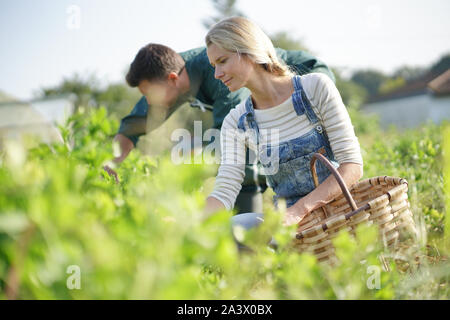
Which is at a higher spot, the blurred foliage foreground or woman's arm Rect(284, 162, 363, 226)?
woman's arm Rect(284, 162, 363, 226)

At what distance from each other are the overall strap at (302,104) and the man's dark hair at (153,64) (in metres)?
1.20

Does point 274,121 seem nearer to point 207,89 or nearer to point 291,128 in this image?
point 291,128

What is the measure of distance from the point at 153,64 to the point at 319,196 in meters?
1.62

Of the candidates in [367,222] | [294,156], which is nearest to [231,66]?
[294,156]

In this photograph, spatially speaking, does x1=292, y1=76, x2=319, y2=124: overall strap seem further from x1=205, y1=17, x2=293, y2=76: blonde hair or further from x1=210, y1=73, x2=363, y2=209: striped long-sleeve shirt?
x1=205, y1=17, x2=293, y2=76: blonde hair

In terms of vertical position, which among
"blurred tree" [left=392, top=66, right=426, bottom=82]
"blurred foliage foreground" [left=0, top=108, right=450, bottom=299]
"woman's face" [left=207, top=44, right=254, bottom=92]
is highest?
"blurred tree" [left=392, top=66, right=426, bottom=82]

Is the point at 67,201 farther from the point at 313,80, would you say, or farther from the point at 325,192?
the point at 313,80

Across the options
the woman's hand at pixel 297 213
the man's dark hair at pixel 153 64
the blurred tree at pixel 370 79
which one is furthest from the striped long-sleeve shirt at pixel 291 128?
the blurred tree at pixel 370 79

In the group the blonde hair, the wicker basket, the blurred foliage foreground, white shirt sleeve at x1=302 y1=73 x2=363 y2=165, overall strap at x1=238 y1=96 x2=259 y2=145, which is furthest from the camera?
overall strap at x1=238 y1=96 x2=259 y2=145

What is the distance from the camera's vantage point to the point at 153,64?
106 inches

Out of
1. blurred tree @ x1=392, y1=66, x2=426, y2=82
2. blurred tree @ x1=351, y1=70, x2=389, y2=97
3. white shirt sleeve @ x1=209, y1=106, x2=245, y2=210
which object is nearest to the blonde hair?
white shirt sleeve @ x1=209, y1=106, x2=245, y2=210

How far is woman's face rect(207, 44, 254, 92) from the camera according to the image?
1.81 m

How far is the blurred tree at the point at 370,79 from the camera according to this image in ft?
188

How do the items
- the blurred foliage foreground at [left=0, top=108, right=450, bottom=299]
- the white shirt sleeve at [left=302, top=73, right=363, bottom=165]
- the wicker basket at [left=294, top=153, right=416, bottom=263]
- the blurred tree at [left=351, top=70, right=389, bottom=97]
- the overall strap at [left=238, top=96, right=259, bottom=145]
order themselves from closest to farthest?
the blurred foliage foreground at [left=0, top=108, right=450, bottom=299] → the wicker basket at [left=294, top=153, right=416, bottom=263] → the white shirt sleeve at [left=302, top=73, right=363, bottom=165] → the overall strap at [left=238, top=96, right=259, bottom=145] → the blurred tree at [left=351, top=70, right=389, bottom=97]
